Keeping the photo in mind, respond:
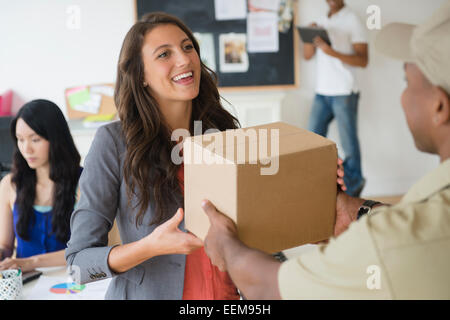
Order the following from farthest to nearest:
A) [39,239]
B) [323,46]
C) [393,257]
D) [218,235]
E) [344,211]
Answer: [323,46]
[39,239]
[344,211]
[218,235]
[393,257]

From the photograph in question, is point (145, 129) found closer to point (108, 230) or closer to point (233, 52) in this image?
point (108, 230)

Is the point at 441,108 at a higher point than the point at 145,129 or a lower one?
higher

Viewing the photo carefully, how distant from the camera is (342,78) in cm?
384

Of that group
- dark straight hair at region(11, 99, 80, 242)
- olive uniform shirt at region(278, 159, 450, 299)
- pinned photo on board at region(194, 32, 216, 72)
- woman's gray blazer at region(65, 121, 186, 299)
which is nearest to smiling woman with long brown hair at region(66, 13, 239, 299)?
woman's gray blazer at region(65, 121, 186, 299)

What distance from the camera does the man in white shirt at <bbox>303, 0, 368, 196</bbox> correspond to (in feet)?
12.4

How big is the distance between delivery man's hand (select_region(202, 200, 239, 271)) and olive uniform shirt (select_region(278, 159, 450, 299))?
28cm

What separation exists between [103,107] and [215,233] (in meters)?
3.07

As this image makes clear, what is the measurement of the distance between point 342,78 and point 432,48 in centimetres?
311

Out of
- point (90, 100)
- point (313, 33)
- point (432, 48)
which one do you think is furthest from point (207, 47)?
point (432, 48)

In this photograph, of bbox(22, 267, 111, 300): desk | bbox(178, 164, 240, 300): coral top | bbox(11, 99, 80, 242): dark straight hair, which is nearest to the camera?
bbox(178, 164, 240, 300): coral top

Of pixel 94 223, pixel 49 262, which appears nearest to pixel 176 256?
pixel 94 223

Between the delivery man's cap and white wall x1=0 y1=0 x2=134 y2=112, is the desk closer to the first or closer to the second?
the delivery man's cap

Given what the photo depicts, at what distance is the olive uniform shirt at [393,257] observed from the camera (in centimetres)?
75
